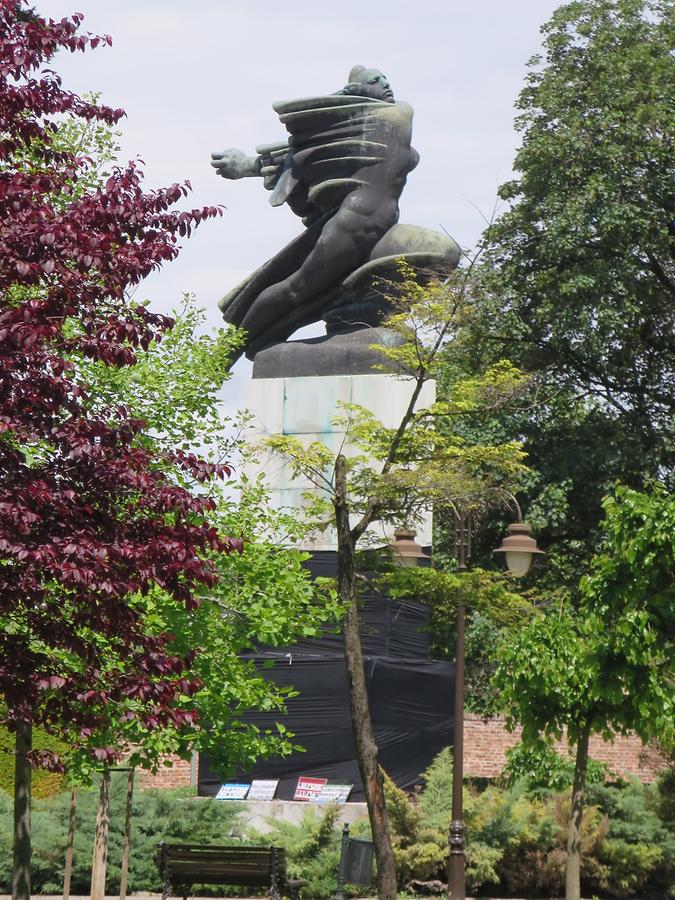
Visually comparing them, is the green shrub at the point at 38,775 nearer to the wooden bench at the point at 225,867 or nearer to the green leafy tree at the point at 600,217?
the wooden bench at the point at 225,867

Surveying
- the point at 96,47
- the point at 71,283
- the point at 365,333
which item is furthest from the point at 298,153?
the point at 71,283

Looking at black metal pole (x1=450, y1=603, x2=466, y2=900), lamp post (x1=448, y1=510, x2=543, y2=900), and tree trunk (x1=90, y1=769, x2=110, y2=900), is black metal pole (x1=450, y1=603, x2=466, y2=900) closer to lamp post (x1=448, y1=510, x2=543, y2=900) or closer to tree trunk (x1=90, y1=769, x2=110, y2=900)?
lamp post (x1=448, y1=510, x2=543, y2=900)

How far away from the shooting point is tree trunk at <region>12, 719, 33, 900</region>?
10234mm

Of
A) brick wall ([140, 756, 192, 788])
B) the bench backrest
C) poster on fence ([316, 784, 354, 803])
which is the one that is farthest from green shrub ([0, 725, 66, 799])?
the bench backrest

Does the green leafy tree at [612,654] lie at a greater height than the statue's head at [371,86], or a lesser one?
lesser

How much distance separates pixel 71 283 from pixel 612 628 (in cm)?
Answer: 876

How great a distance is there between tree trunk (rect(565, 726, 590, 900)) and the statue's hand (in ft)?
47.6

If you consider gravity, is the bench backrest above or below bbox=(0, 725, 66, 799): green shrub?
below

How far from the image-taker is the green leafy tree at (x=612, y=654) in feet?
49.7

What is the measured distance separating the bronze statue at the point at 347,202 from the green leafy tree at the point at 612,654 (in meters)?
9.96

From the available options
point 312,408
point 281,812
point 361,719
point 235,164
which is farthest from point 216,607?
point 235,164

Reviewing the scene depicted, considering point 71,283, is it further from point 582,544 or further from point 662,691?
point 582,544

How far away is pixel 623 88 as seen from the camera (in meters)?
29.7

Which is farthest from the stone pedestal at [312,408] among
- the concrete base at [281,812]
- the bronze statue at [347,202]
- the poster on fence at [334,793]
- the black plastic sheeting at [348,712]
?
the concrete base at [281,812]
